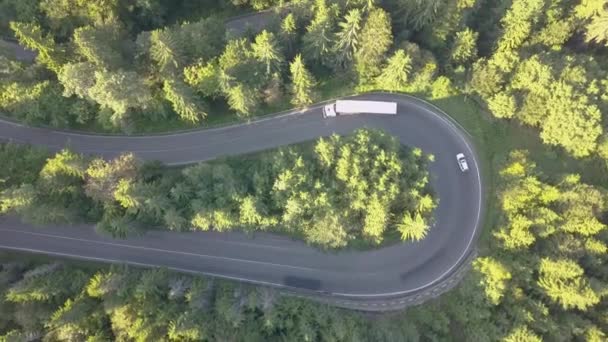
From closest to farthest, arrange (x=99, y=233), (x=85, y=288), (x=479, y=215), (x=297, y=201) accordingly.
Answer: (x=85, y=288), (x=297, y=201), (x=99, y=233), (x=479, y=215)

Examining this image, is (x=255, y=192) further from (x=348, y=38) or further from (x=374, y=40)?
(x=374, y=40)

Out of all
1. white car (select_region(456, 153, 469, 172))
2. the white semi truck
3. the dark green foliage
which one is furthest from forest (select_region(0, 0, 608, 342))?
white car (select_region(456, 153, 469, 172))

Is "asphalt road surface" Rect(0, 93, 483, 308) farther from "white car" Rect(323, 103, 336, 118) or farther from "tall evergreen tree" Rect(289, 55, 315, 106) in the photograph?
"tall evergreen tree" Rect(289, 55, 315, 106)

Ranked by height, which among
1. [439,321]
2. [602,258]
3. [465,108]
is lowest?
[439,321]

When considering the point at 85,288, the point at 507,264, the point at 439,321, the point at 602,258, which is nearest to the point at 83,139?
the point at 85,288

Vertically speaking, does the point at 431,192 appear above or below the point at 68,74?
below

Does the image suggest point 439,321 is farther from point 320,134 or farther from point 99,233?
point 99,233

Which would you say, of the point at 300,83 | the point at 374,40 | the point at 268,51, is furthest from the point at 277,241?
the point at 374,40

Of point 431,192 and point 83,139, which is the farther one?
point 83,139
